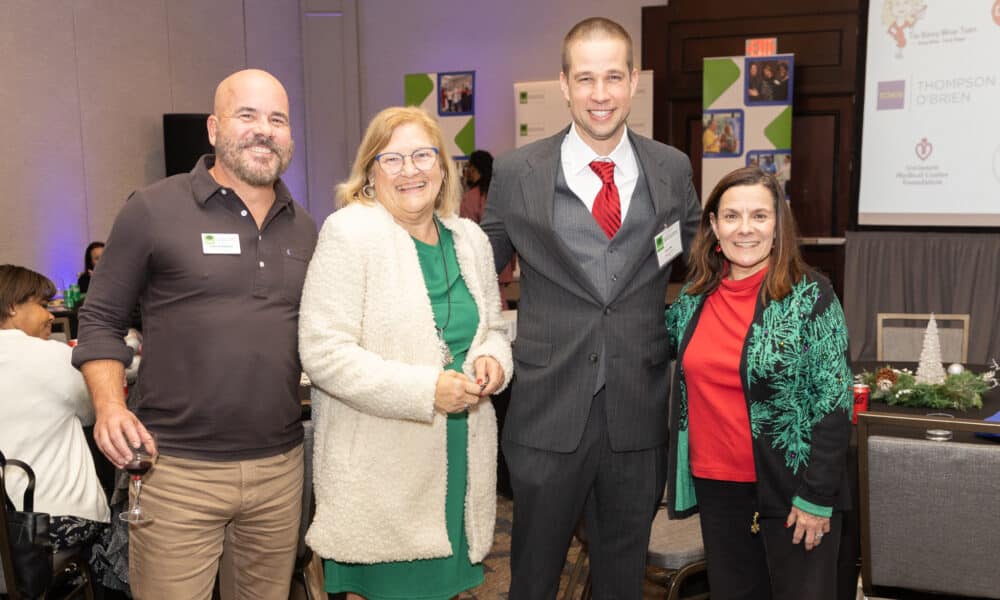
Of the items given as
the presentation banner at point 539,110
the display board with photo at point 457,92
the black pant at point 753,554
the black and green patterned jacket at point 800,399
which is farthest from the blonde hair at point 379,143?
the display board with photo at point 457,92

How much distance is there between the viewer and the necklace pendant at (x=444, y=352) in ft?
6.73

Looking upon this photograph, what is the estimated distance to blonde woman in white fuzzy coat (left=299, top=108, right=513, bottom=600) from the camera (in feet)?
6.40

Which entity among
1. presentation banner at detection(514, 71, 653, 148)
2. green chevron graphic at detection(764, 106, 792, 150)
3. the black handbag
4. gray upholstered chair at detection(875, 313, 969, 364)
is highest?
presentation banner at detection(514, 71, 653, 148)

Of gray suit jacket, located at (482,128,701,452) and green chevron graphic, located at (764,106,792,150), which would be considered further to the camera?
green chevron graphic, located at (764,106,792,150)

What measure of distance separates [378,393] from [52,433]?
136cm

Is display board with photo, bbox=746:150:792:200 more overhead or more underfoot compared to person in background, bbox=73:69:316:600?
more overhead

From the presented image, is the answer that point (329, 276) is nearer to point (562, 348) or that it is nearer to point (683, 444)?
point (562, 348)

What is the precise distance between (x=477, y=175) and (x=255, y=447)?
597cm

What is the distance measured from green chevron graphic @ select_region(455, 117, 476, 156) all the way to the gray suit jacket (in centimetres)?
685

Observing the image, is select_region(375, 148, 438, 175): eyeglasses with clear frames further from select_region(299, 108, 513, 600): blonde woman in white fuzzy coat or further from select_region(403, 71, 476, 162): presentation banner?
select_region(403, 71, 476, 162): presentation banner

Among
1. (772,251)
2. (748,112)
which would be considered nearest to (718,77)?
(748,112)

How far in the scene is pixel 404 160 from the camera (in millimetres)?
2037

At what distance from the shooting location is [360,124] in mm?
9930

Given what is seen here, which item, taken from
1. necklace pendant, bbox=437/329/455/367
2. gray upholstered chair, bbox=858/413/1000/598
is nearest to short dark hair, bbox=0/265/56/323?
necklace pendant, bbox=437/329/455/367
